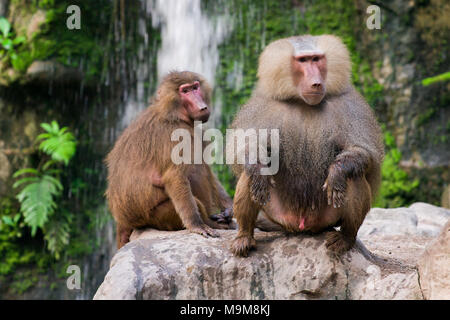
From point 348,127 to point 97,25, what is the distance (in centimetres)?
657

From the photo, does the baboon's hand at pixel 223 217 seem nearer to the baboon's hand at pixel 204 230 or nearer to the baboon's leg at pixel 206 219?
the baboon's leg at pixel 206 219

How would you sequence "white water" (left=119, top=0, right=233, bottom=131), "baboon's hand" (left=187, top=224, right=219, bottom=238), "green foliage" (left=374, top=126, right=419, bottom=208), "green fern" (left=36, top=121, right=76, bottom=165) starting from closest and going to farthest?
"baboon's hand" (left=187, top=224, right=219, bottom=238), "green fern" (left=36, top=121, right=76, bottom=165), "green foliage" (left=374, top=126, right=419, bottom=208), "white water" (left=119, top=0, right=233, bottom=131)

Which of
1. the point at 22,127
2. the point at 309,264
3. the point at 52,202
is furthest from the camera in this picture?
the point at 22,127

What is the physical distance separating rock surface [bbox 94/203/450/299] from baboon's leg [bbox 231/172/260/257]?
0.08 m

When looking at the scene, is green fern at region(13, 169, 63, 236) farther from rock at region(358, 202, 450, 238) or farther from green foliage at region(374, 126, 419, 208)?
green foliage at region(374, 126, 419, 208)

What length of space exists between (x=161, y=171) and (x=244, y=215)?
1463 mm

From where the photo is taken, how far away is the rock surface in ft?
13.2

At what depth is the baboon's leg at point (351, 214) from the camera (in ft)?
13.6

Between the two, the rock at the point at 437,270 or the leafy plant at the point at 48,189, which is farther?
the leafy plant at the point at 48,189

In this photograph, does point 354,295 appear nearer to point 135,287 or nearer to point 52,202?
point 135,287

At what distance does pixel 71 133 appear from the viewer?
955 cm

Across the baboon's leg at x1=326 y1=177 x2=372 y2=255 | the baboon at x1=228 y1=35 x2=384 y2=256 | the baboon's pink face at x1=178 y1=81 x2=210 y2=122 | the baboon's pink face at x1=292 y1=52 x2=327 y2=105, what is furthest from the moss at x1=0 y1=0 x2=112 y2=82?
the baboon's leg at x1=326 y1=177 x2=372 y2=255

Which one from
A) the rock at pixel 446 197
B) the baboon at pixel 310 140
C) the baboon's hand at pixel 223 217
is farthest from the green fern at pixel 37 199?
the rock at pixel 446 197
